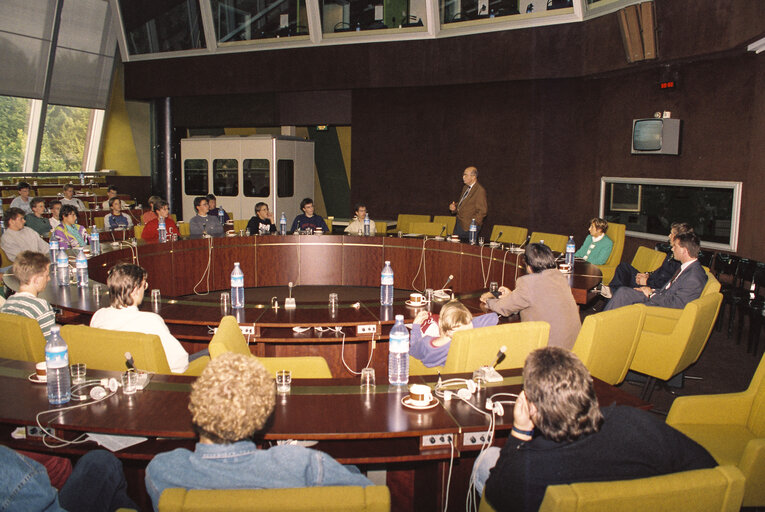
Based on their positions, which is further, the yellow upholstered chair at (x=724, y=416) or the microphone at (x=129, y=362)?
the yellow upholstered chair at (x=724, y=416)

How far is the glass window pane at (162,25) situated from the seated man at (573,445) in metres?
11.5

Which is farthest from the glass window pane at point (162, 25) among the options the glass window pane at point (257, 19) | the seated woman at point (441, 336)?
the seated woman at point (441, 336)

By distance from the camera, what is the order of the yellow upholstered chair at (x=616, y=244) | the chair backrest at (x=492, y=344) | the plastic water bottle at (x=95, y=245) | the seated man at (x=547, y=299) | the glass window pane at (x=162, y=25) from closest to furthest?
1. the chair backrest at (x=492, y=344)
2. the seated man at (x=547, y=299)
3. the plastic water bottle at (x=95, y=245)
4. the yellow upholstered chair at (x=616, y=244)
5. the glass window pane at (x=162, y=25)

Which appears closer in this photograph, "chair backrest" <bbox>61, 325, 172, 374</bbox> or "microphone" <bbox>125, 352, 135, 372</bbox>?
"microphone" <bbox>125, 352, 135, 372</bbox>

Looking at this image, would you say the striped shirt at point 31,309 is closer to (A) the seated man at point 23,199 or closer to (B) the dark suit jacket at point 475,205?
(B) the dark suit jacket at point 475,205

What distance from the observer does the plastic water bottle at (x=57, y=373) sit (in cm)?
269

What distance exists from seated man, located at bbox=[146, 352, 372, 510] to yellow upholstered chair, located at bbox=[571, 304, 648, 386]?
→ 2017mm

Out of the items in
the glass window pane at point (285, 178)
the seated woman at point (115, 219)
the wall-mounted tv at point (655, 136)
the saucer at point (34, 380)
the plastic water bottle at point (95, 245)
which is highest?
the wall-mounted tv at point (655, 136)

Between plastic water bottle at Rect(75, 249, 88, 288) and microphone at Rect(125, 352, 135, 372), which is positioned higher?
plastic water bottle at Rect(75, 249, 88, 288)

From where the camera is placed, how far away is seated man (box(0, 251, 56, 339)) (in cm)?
378

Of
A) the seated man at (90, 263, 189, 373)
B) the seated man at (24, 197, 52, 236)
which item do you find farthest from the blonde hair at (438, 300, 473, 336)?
the seated man at (24, 197, 52, 236)

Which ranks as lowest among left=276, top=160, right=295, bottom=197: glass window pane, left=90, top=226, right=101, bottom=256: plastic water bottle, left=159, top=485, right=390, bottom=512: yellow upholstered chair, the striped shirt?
left=159, top=485, right=390, bottom=512: yellow upholstered chair

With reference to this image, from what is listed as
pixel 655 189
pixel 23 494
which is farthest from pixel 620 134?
pixel 23 494

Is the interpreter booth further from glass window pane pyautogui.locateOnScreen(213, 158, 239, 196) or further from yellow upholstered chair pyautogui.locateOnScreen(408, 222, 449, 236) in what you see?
yellow upholstered chair pyautogui.locateOnScreen(408, 222, 449, 236)
